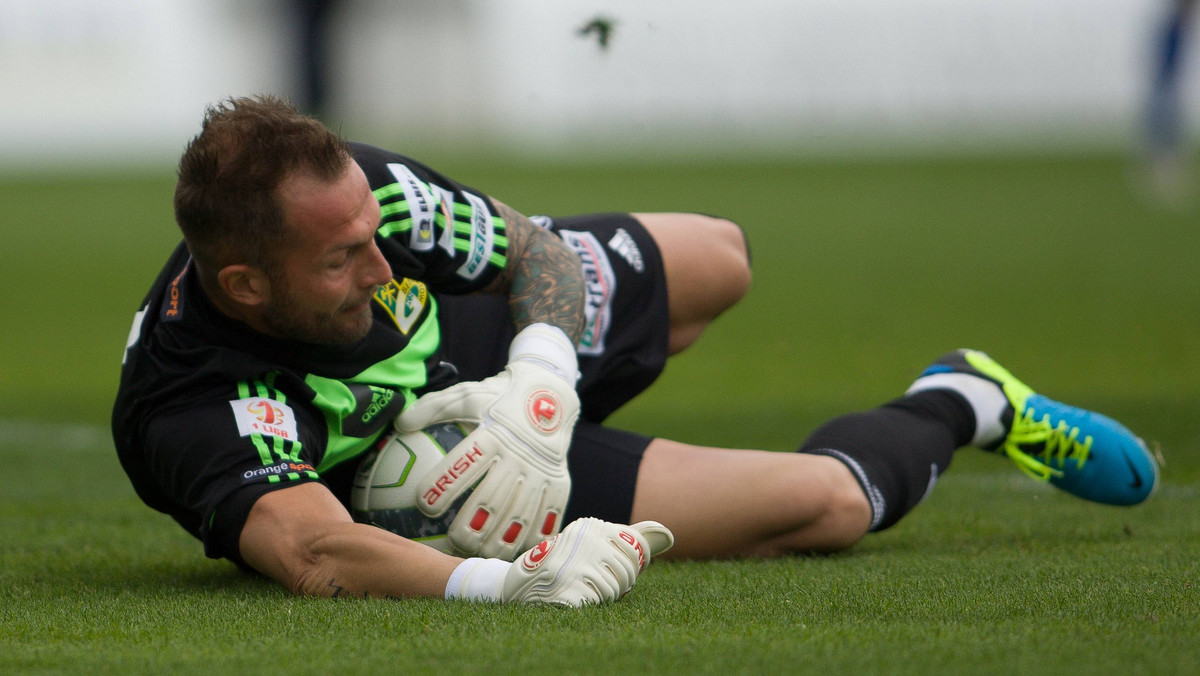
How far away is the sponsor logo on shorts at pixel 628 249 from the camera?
3.28 meters

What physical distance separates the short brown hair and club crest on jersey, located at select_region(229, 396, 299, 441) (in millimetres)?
250

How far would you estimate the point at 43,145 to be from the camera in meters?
21.1

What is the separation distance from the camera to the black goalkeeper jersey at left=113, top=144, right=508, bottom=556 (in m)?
2.41

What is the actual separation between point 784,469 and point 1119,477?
0.83 metres

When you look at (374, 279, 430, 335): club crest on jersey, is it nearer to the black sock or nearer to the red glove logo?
the red glove logo

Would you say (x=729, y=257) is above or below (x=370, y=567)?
above

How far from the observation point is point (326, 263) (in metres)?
2.41

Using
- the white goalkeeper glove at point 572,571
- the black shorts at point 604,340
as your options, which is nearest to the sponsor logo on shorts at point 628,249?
the black shorts at point 604,340

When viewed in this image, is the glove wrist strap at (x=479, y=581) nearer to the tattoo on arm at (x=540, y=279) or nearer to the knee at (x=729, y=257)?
the tattoo on arm at (x=540, y=279)

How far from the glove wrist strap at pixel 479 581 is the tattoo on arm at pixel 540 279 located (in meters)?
0.70

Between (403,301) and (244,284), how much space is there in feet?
1.57

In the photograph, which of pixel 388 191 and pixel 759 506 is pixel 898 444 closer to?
Answer: pixel 759 506

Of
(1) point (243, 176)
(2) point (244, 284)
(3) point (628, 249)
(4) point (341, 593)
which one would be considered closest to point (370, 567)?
(4) point (341, 593)

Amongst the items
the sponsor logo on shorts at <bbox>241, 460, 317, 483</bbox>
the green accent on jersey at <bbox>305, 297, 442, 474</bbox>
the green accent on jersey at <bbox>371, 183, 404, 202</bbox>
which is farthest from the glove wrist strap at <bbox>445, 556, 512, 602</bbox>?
the green accent on jersey at <bbox>371, 183, 404, 202</bbox>
